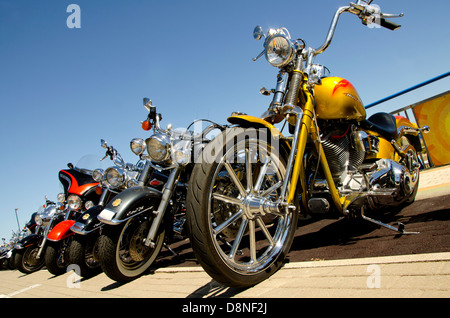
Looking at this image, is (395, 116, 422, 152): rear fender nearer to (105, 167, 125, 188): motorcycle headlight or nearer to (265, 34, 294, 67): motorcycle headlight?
(265, 34, 294, 67): motorcycle headlight

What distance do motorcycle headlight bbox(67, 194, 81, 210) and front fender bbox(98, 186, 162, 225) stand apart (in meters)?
2.73

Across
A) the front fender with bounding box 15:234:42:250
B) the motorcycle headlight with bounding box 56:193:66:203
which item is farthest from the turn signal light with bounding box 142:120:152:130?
the front fender with bounding box 15:234:42:250

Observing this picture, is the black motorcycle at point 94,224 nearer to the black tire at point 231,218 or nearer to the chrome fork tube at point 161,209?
the chrome fork tube at point 161,209

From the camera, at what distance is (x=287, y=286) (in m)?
1.83

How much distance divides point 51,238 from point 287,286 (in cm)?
375

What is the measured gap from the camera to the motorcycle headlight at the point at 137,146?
3740 millimetres

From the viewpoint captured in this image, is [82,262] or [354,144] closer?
[354,144]

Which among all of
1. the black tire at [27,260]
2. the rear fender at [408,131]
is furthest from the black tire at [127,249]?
the black tire at [27,260]

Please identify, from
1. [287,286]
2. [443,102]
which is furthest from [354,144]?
[443,102]

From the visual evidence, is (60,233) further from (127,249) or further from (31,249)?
(31,249)

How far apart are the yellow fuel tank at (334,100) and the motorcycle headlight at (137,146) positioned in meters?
2.14

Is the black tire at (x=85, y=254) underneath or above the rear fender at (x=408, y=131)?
underneath

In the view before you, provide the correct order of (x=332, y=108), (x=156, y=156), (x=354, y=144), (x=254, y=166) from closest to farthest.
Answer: (x=254, y=166), (x=332, y=108), (x=354, y=144), (x=156, y=156)
